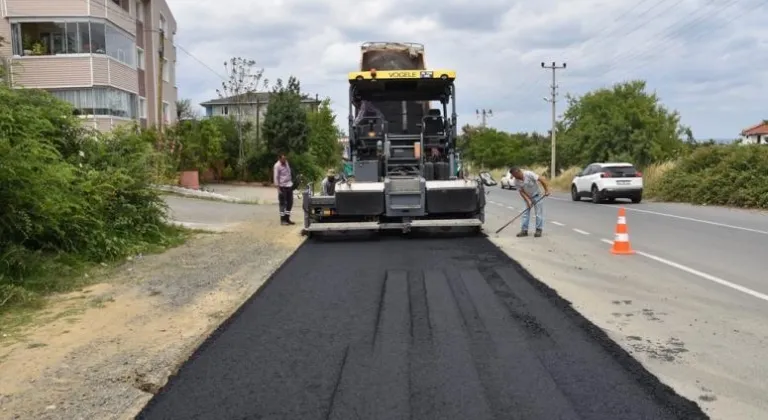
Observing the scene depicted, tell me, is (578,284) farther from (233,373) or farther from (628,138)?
(628,138)

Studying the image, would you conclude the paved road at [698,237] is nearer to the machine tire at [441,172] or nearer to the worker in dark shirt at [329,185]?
the machine tire at [441,172]

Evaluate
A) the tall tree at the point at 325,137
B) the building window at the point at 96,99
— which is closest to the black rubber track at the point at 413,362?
the building window at the point at 96,99

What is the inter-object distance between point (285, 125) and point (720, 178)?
25687 millimetres

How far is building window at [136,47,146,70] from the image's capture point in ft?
118

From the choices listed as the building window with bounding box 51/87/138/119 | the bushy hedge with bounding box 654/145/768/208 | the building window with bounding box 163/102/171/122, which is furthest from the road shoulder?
the building window with bounding box 163/102/171/122

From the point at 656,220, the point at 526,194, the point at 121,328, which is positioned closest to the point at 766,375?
the point at 121,328

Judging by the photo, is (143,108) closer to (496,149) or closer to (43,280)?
(43,280)

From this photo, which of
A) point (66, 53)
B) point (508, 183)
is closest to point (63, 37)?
point (66, 53)

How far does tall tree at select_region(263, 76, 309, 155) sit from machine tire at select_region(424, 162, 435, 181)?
2899cm

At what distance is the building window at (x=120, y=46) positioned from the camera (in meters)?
31.2

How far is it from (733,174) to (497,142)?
66.9 m

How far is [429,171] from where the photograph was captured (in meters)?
14.1

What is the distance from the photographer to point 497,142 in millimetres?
90500

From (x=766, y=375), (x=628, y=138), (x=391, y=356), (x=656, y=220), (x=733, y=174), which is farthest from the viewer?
(x=628, y=138)
